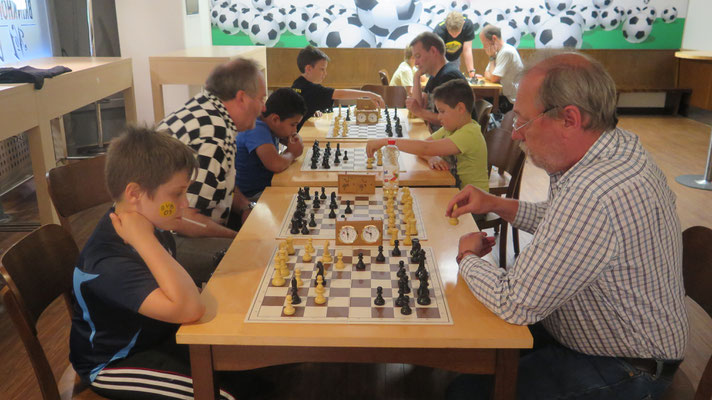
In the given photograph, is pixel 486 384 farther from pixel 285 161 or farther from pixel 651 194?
pixel 285 161

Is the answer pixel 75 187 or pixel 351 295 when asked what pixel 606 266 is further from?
pixel 75 187

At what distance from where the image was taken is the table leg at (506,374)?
135 cm

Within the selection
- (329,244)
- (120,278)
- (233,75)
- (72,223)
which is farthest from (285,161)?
(72,223)

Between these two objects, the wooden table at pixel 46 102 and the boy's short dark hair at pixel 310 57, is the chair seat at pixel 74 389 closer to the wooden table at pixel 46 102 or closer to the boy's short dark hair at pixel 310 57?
the wooden table at pixel 46 102

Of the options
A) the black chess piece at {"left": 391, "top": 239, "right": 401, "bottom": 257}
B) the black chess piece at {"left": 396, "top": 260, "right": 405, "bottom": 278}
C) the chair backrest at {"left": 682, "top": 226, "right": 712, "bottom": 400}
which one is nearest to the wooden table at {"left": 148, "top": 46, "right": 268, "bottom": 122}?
the black chess piece at {"left": 391, "top": 239, "right": 401, "bottom": 257}

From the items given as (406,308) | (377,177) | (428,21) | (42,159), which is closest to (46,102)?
(42,159)

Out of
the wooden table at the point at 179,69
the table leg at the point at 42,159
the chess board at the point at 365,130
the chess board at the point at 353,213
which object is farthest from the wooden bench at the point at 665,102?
the table leg at the point at 42,159

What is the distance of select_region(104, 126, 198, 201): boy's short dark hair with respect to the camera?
1.50m

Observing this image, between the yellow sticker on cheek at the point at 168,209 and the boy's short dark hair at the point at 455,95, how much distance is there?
177 centimetres

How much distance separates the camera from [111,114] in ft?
23.4

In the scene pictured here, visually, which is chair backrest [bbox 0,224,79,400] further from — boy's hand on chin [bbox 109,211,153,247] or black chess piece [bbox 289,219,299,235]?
black chess piece [bbox 289,219,299,235]

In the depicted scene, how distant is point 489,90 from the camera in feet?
21.1

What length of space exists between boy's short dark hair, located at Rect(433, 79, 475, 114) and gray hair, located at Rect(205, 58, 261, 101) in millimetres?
978

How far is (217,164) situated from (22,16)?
4.26 m
